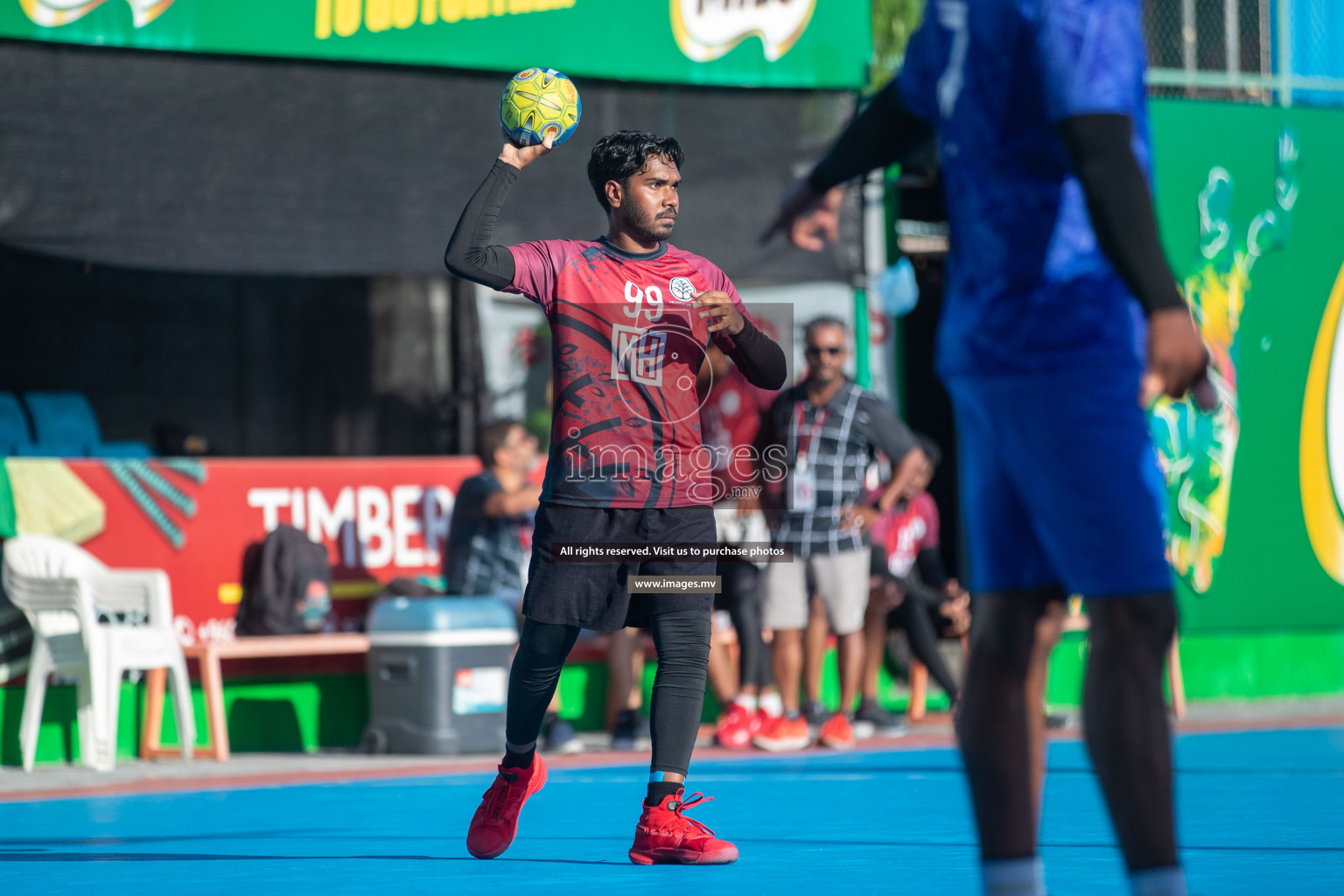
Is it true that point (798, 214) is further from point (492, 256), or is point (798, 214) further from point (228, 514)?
point (228, 514)

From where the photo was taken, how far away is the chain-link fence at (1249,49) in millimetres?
12062

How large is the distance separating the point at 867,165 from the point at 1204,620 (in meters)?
9.11

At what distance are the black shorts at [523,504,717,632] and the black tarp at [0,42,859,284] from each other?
532 cm

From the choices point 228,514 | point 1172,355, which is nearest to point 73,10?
point 228,514

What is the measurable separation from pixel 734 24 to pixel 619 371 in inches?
255

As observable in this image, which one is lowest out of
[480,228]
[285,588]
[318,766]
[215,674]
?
[318,766]

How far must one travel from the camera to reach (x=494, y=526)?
371 inches

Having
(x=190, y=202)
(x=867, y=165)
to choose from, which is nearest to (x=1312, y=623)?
(x=190, y=202)

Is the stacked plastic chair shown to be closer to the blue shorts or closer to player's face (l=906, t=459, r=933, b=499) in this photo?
player's face (l=906, t=459, r=933, b=499)

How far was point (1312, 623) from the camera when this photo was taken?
11.9 meters

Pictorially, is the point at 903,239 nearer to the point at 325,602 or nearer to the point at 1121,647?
the point at 325,602

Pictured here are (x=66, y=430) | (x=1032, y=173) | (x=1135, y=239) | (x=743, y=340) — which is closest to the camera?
(x=1135, y=239)

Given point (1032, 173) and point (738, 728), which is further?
point (738, 728)

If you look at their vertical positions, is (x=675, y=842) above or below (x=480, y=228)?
below
